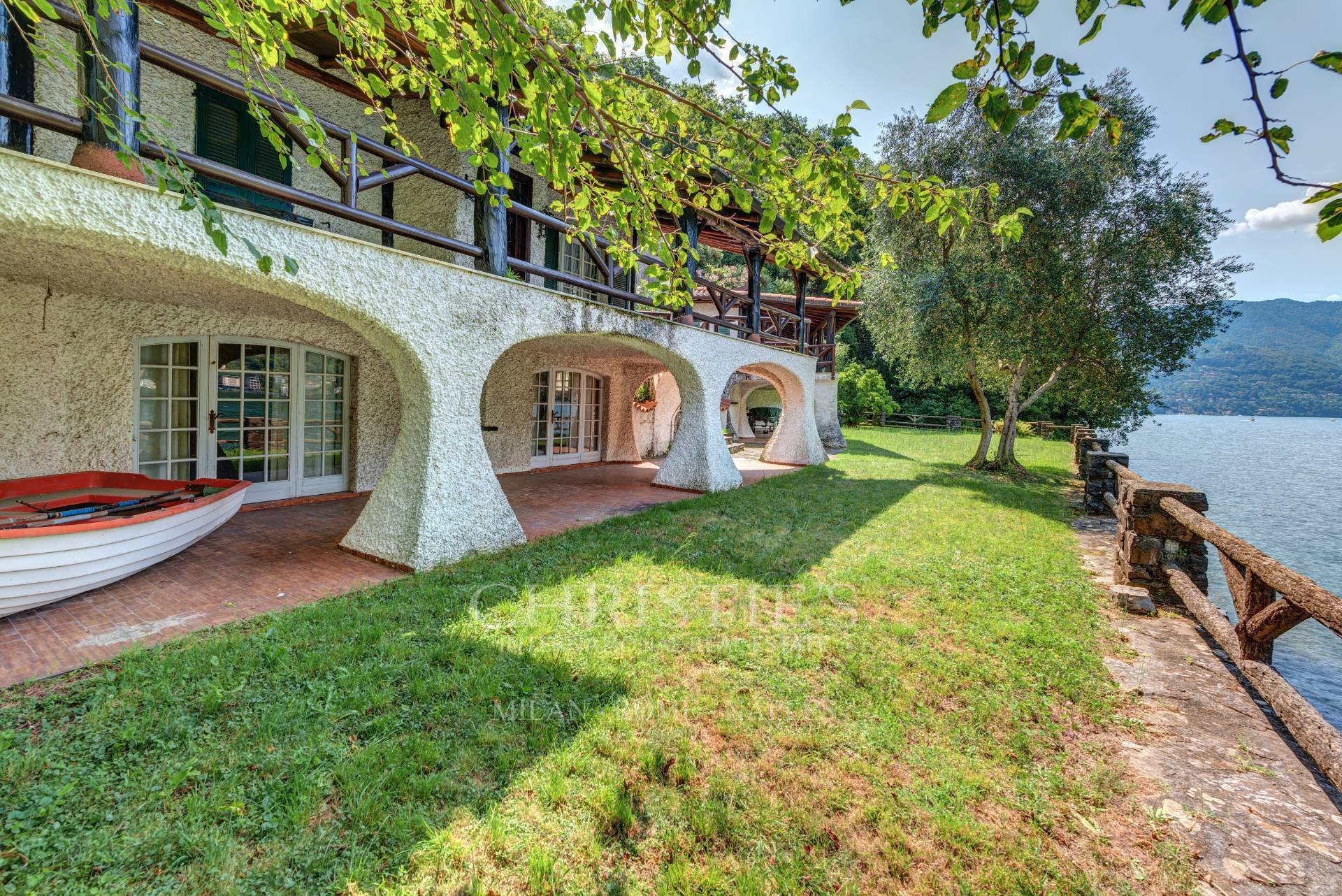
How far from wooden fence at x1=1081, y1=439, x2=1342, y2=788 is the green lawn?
692 mm

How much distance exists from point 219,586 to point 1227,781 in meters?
6.47

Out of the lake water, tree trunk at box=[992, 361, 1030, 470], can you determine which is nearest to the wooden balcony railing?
the lake water

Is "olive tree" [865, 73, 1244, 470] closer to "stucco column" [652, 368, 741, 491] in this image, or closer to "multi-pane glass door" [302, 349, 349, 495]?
"stucco column" [652, 368, 741, 491]

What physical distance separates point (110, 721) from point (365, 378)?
609 centimetres

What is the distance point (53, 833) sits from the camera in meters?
1.87

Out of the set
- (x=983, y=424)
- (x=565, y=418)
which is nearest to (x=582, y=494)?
(x=565, y=418)

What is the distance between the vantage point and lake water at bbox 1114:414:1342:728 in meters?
4.75

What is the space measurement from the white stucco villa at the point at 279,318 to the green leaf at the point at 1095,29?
12.0 feet

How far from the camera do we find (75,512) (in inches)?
156

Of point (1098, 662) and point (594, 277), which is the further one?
point (594, 277)

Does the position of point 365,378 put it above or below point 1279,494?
above

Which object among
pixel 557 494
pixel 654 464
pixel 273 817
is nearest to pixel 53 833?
pixel 273 817

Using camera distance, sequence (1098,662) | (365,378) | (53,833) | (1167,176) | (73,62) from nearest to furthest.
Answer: (53,833), (73,62), (1098,662), (365,378), (1167,176)

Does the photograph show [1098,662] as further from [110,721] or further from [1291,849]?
[110,721]
